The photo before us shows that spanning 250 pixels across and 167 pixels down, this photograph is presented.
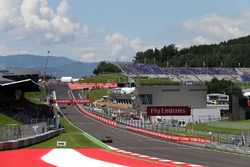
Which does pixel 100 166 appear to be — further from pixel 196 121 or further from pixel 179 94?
pixel 179 94

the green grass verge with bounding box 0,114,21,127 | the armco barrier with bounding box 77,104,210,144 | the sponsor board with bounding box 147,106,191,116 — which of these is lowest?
the armco barrier with bounding box 77,104,210,144

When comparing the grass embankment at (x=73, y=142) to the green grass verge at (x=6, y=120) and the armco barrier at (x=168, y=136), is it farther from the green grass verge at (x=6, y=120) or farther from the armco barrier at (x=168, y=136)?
the green grass verge at (x=6, y=120)

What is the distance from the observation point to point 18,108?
71250 mm

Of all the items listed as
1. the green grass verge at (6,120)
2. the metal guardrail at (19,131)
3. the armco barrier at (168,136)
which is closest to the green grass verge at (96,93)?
the armco barrier at (168,136)

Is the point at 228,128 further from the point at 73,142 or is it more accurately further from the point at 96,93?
the point at 96,93

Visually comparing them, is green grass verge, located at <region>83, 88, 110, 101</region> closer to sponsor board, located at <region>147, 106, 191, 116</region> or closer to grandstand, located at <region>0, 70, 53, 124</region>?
grandstand, located at <region>0, 70, 53, 124</region>

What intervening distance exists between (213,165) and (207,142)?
72.6 feet

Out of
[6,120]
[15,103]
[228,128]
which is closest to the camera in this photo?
[6,120]

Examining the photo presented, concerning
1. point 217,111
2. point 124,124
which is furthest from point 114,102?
point 124,124

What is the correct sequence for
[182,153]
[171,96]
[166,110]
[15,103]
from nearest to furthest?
[182,153] < [166,110] < [15,103] < [171,96]

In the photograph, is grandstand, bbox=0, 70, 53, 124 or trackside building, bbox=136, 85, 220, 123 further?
trackside building, bbox=136, 85, 220, 123

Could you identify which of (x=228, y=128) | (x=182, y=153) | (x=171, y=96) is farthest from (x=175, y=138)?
(x=171, y=96)

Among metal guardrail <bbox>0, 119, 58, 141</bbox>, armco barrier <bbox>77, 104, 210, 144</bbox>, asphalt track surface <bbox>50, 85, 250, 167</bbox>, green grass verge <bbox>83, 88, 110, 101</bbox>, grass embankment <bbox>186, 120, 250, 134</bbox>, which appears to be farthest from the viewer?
green grass verge <bbox>83, 88, 110, 101</bbox>

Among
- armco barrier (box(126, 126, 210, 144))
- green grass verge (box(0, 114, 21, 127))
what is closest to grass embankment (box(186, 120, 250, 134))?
armco barrier (box(126, 126, 210, 144))
